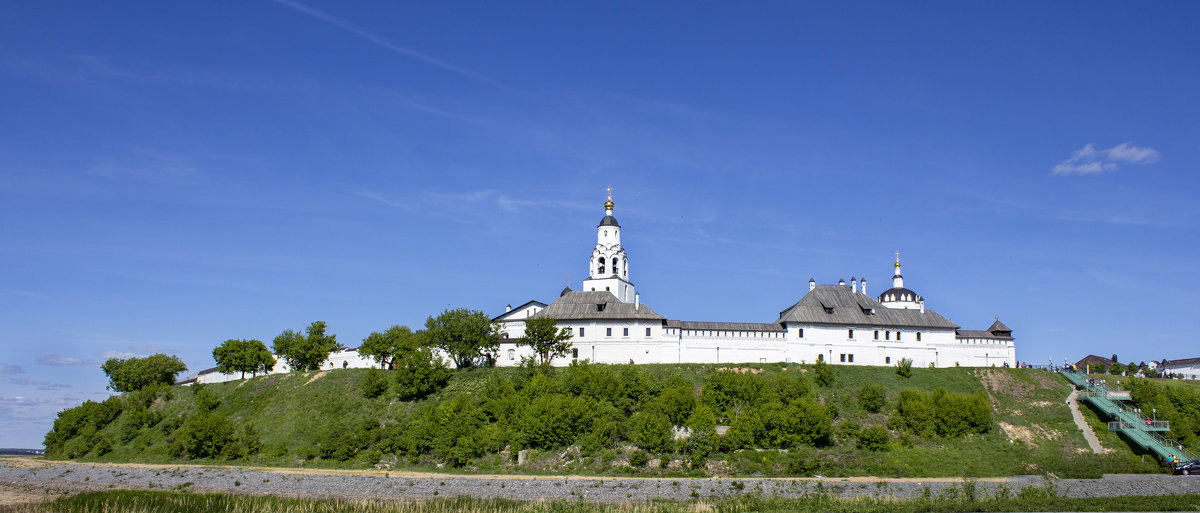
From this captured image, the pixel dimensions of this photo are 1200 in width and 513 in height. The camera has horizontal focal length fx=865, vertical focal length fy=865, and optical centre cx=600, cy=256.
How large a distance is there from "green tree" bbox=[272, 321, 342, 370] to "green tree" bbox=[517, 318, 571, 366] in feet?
64.8

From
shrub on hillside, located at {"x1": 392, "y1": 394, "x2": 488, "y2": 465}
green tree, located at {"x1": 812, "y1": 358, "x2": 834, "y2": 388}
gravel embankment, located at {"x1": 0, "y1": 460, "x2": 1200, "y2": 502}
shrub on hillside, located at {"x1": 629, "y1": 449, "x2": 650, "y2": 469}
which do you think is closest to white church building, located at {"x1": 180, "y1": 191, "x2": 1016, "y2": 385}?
green tree, located at {"x1": 812, "y1": 358, "x2": 834, "y2": 388}

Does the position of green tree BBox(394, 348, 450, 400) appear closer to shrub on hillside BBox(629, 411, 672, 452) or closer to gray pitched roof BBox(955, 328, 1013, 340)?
shrub on hillside BBox(629, 411, 672, 452)

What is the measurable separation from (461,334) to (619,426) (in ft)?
66.6

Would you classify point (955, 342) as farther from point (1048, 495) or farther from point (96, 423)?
point (96, 423)

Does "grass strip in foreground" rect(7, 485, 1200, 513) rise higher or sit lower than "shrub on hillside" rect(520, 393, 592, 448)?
lower

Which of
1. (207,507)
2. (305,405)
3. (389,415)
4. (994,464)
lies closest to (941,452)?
(994,464)

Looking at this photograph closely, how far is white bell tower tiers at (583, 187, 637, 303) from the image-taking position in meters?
79.1

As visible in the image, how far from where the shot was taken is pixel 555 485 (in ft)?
146

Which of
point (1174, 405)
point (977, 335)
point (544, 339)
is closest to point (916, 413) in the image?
point (1174, 405)

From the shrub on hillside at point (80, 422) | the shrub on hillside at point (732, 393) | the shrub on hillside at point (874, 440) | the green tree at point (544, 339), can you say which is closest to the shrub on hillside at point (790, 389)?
the shrub on hillside at point (732, 393)

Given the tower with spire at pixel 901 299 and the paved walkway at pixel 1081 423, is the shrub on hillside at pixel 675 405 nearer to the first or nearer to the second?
the paved walkway at pixel 1081 423

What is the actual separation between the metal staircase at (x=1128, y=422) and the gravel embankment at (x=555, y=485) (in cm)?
453

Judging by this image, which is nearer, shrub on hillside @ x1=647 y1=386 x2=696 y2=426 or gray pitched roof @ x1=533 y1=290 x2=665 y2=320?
shrub on hillside @ x1=647 y1=386 x2=696 y2=426

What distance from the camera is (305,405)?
2494 inches
